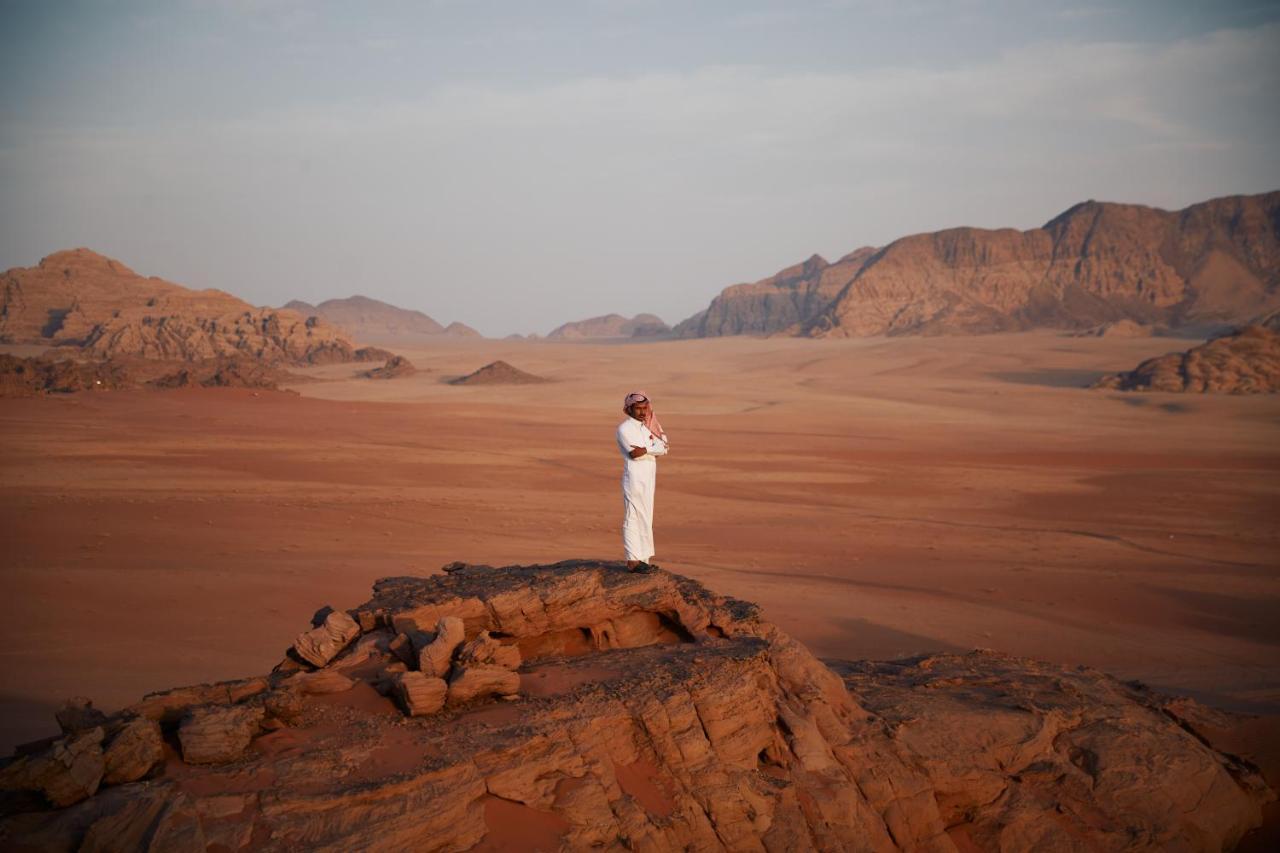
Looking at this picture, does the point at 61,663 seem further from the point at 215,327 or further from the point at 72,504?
the point at 215,327

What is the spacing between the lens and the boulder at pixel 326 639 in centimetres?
645

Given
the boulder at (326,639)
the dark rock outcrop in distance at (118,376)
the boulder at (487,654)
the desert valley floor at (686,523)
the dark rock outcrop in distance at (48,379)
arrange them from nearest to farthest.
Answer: the boulder at (487,654) < the boulder at (326,639) < the desert valley floor at (686,523) < the dark rock outcrop in distance at (48,379) < the dark rock outcrop in distance at (118,376)

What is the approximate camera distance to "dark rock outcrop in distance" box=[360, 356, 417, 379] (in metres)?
60.9

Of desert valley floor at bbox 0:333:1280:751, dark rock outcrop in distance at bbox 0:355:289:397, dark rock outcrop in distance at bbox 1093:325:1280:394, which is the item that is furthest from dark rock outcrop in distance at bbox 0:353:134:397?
dark rock outcrop in distance at bbox 1093:325:1280:394

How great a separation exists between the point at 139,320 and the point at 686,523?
5768 cm

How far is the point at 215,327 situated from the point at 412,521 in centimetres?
5460

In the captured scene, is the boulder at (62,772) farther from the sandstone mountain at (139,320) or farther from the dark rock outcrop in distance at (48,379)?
the sandstone mountain at (139,320)

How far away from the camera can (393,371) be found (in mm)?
61812

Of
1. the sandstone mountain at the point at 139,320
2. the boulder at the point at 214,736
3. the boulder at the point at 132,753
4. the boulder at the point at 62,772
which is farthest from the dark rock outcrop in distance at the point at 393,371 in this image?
the boulder at the point at 62,772

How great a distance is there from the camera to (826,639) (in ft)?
38.7

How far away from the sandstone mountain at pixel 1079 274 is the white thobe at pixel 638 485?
309 ft

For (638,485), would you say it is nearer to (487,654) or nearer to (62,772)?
(487,654)

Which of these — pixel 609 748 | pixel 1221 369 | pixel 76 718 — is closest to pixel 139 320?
pixel 1221 369

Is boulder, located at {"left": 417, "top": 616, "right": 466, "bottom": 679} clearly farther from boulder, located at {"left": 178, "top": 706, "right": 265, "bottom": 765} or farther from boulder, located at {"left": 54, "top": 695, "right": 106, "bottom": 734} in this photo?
boulder, located at {"left": 54, "top": 695, "right": 106, "bottom": 734}
